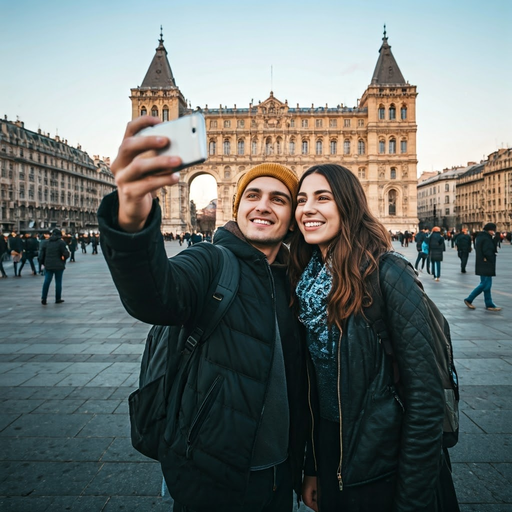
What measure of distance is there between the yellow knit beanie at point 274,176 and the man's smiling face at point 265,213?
0.06ft

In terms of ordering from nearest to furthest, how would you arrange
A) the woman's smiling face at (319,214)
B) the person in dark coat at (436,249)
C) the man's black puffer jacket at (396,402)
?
the man's black puffer jacket at (396,402) → the woman's smiling face at (319,214) → the person in dark coat at (436,249)

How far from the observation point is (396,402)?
1337 millimetres

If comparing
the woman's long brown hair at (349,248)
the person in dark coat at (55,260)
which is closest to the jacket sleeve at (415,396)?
the woman's long brown hair at (349,248)

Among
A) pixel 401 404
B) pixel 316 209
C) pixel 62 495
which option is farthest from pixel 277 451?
pixel 62 495

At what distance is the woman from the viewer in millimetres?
1260

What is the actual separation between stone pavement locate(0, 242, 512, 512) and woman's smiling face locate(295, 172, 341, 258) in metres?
1.62

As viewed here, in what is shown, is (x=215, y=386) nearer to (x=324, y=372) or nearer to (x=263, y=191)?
(x=324, y=372)

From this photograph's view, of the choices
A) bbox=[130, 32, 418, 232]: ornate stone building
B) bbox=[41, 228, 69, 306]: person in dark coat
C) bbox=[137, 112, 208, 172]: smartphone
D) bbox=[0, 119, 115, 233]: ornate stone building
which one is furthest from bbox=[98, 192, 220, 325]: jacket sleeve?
bbox=[130, 32, 418, 232]: ornate stone building

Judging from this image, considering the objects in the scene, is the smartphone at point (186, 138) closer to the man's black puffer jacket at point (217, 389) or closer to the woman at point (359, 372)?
the man's black puffer jacket at point (217, 389)

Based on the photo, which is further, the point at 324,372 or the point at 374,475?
the point at 324,372

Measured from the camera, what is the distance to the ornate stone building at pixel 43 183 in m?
46.7

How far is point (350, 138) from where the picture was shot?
50875mm

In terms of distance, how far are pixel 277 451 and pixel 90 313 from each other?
21.7 ft

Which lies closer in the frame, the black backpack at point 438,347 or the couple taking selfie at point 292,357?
the couple taking selfie at point 292,357
